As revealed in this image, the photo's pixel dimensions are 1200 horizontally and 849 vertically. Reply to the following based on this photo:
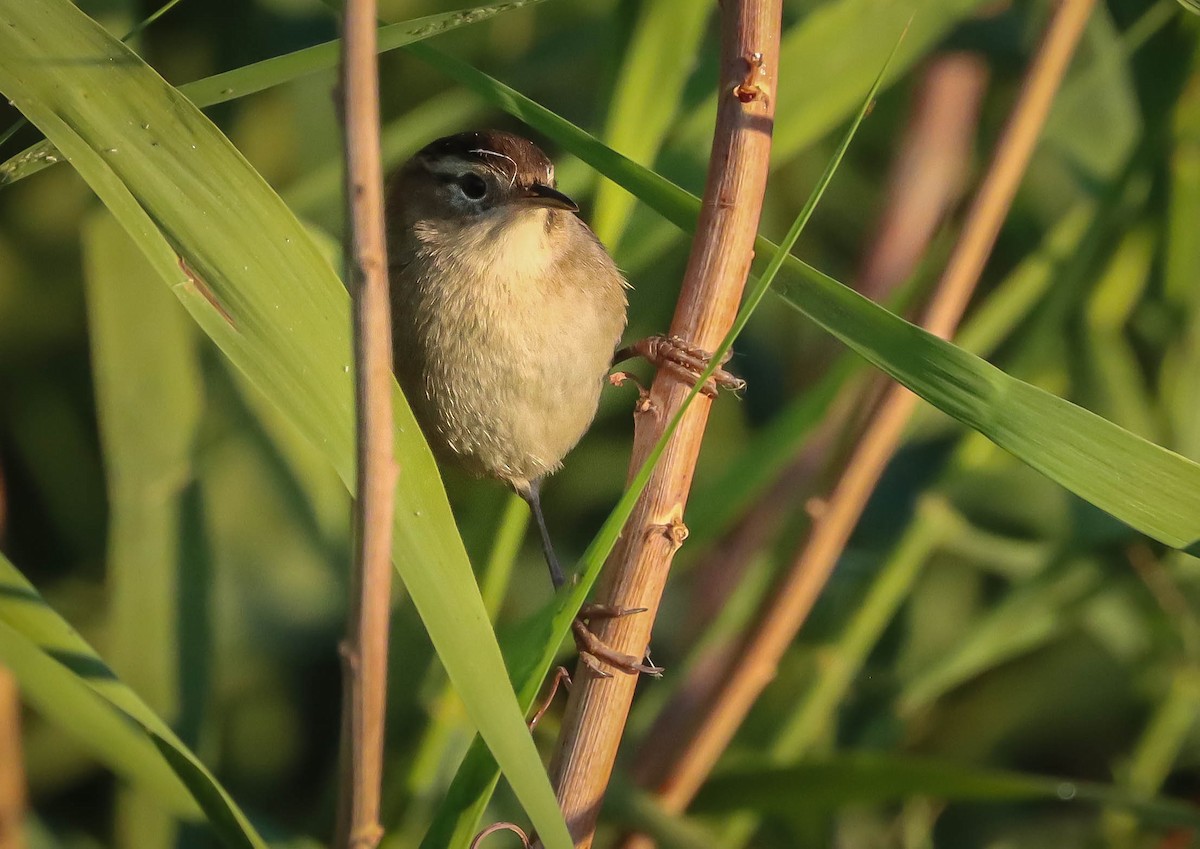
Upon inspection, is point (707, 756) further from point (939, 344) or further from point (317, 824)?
point (939, 344)

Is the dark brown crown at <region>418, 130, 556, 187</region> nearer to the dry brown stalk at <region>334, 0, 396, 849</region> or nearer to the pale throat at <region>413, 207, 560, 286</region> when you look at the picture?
the pale throat at <region>413, 207, 560, 286</region>

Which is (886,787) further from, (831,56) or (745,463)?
(831,56)

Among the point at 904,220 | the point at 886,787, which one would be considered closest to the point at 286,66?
the point at 886,787

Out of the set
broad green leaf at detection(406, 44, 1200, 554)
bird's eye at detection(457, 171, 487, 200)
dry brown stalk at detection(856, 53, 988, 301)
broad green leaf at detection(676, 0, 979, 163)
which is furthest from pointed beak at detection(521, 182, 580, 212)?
dry brown stalk at detection(856, 53, 988, 301)

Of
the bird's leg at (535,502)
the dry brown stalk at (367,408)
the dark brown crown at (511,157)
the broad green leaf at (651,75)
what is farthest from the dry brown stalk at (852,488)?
the dry brown stalk at (367,408)

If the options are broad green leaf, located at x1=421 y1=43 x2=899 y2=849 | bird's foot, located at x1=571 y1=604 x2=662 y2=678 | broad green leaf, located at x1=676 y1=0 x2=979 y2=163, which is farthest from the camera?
broad green leaf, located at x1=676 y1=0 x2=979 y2=163

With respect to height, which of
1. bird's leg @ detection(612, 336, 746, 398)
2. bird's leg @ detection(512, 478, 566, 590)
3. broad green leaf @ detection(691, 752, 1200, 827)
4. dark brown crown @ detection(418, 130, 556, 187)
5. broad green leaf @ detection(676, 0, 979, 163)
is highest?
broad green leaf @ detection(676, 0, 979, 163)

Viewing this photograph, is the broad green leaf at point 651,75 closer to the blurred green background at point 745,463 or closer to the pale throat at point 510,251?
the blurred green background at point 745,463
